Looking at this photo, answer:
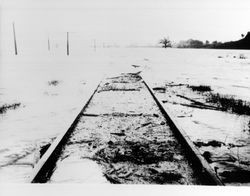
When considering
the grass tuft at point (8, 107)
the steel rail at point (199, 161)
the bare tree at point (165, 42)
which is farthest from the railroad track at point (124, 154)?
the grass tuft at point (8, 107)

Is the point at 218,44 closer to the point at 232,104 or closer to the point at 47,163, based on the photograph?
the point at 232,104

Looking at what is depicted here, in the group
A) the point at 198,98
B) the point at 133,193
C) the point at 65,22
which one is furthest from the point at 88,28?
the point at 198,98

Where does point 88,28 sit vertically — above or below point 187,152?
above

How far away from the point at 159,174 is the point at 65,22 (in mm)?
2519

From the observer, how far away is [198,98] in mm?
7266

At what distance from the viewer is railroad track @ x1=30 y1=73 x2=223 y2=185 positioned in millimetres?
2990

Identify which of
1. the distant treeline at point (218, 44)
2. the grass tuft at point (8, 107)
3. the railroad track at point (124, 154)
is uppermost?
the distant treeline at point (218, 44)

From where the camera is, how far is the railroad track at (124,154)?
2990mm

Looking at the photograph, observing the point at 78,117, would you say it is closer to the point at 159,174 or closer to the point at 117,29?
the point at 117,29

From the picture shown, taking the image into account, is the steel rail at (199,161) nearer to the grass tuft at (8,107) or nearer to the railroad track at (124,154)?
the railroad track at (124,154)

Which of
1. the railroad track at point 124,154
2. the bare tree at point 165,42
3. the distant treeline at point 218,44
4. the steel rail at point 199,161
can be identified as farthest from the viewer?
the bare tree at point 165,42

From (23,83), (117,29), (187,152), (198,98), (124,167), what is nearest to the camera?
(124,167)

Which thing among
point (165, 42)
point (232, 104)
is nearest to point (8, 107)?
point (165, 42)

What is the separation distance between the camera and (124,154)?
3525mm
